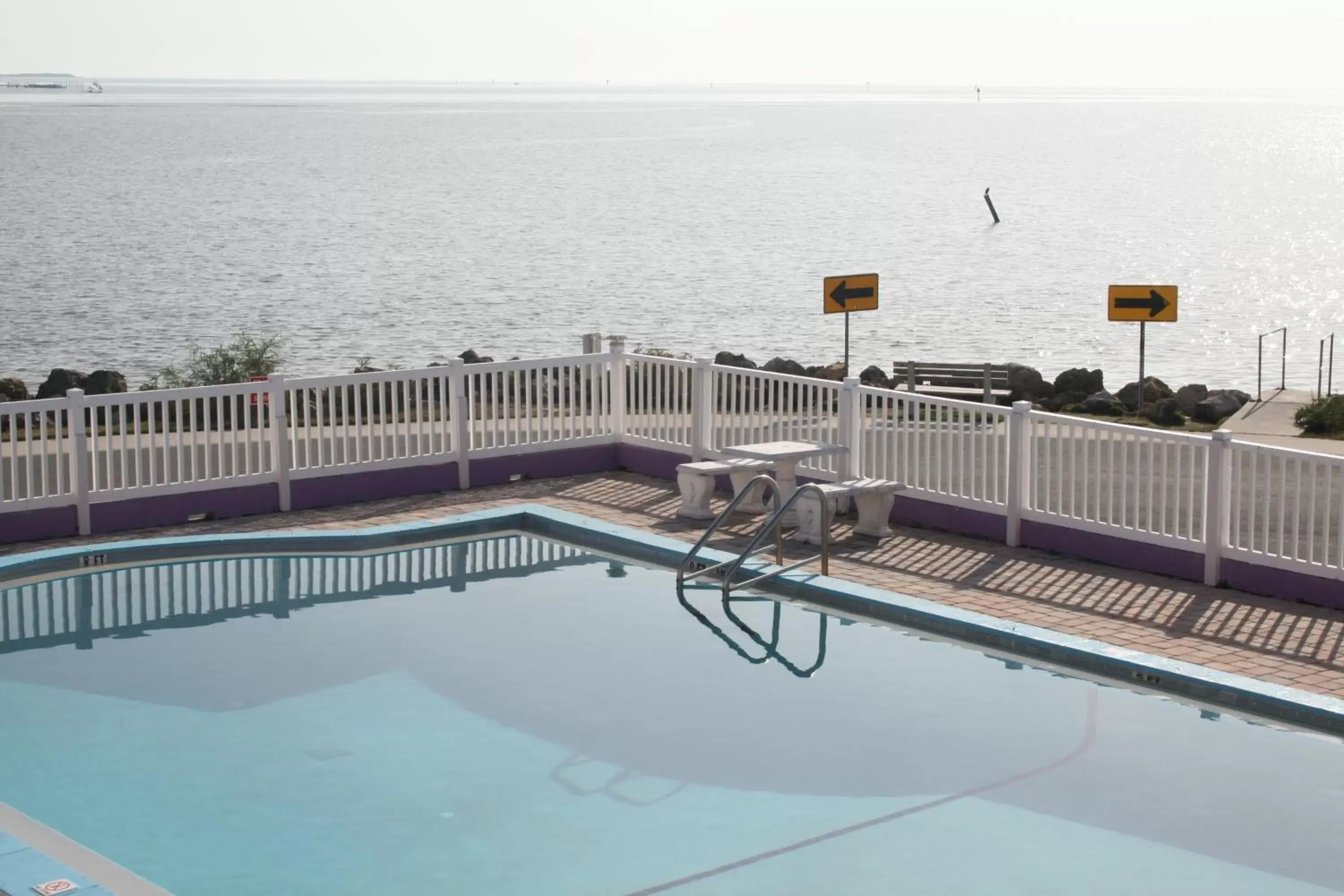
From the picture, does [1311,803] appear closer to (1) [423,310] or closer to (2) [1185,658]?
(2) [1185,658]

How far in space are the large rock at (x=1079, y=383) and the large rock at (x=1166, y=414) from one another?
4.12 metres

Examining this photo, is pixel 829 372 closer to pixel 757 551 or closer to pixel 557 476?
pixel 557 476

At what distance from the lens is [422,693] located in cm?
967

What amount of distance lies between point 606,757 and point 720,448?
6.26m

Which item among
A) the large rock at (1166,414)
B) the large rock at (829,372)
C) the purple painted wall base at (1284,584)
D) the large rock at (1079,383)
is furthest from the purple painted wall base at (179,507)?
the large rock at (1079,383)

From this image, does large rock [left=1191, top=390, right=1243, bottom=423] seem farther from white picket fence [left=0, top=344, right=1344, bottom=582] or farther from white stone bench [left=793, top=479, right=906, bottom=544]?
white stone bench [left=793, top=479, right=906, bottom=544]

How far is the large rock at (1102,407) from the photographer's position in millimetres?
30516

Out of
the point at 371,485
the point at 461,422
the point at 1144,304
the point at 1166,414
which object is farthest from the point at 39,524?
the point at 1166,414

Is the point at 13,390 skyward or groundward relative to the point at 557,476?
groundward

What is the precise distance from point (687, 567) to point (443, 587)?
1761mm

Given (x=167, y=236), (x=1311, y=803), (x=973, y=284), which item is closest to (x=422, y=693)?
(x=1311, y=803)

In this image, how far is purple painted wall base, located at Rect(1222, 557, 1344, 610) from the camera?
1054cm

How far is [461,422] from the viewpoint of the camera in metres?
14.5

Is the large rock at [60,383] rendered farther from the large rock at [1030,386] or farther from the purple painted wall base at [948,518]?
the purple painted wall base at [948,518]
